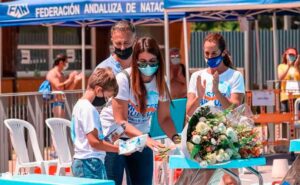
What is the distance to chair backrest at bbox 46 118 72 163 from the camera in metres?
12.2

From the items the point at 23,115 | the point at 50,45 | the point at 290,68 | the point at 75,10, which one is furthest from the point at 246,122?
the point at 50,45

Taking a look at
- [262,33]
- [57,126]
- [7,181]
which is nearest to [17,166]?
[57,126]

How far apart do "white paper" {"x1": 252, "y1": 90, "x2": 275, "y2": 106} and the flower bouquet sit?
8.98 m

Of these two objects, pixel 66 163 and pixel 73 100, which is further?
pixel 73 100

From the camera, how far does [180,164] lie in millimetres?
7027

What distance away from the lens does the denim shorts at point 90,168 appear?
7.51 meters

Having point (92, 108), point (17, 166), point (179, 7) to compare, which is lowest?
point (17, 166)

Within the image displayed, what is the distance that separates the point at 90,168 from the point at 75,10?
8.33m

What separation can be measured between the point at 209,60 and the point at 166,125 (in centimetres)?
108

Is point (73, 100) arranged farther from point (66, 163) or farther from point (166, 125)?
point (166, 125)

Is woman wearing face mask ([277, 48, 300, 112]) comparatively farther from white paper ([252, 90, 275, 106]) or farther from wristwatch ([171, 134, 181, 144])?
wristwatch ([171, 134, 181, 144])

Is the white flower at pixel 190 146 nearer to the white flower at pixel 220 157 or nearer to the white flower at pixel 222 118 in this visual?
the white flower at pixel 220 157

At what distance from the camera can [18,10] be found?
16047 mm

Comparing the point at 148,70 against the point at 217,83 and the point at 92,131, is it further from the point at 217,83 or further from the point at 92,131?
the point at 217,83
